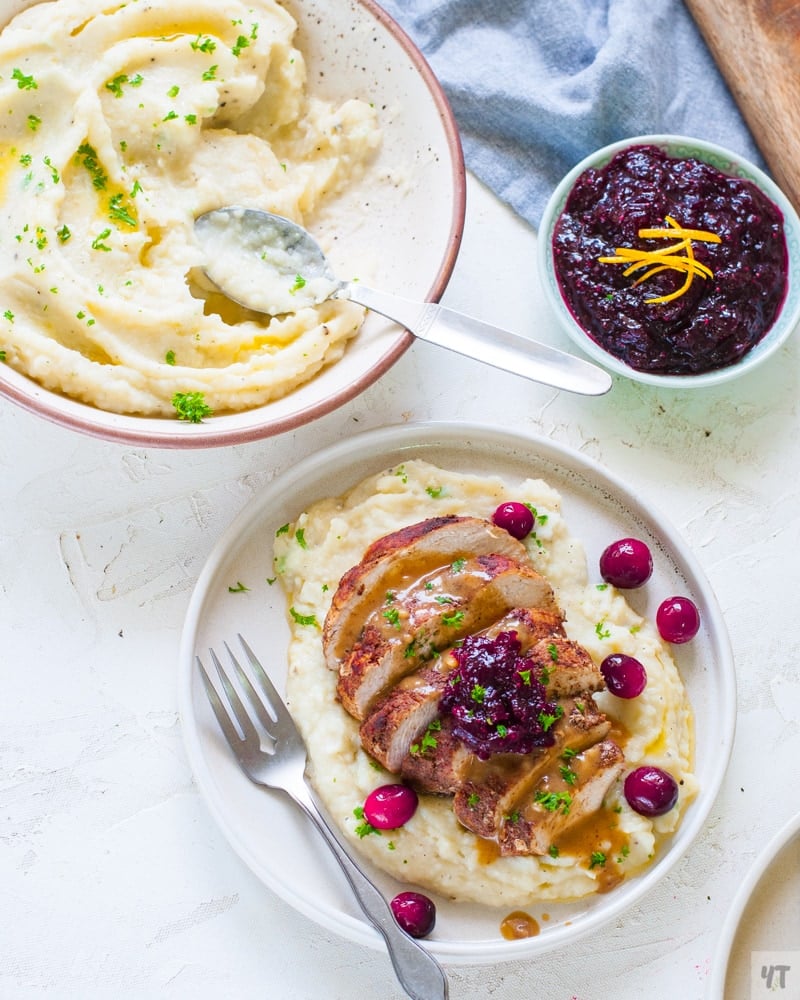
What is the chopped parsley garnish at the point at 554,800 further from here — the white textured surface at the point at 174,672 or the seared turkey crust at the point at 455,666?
the white textured surface at the point at 174,672

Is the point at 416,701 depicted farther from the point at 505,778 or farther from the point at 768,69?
the point at 768,69

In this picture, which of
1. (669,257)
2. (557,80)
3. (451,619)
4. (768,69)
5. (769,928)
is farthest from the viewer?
(557,80)

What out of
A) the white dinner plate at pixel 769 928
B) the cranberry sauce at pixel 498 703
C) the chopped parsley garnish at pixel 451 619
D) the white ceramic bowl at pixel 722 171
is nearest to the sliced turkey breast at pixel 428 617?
the chopped parsley garnish at pixel 451 619

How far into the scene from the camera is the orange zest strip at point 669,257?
4.75 metres

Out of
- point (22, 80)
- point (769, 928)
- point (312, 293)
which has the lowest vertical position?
point (769, 928)

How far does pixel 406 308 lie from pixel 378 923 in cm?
239

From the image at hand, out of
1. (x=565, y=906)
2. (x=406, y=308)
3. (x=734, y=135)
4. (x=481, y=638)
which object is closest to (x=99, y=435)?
(x=406, y=308)

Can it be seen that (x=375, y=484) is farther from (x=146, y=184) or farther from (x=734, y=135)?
(x=734, y=135)

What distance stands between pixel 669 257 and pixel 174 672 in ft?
9.08

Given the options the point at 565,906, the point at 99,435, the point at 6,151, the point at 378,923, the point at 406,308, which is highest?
the point at 6,151

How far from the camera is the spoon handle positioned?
4449 millimetres

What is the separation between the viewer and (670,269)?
15.7ft

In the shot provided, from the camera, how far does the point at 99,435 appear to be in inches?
162

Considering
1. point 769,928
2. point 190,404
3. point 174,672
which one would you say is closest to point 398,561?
point 190,404
